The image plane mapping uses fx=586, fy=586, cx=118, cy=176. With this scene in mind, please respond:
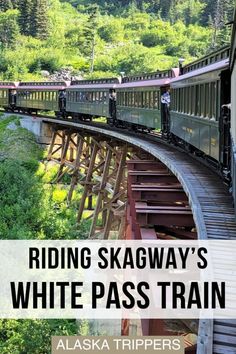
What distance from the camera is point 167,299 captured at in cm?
505

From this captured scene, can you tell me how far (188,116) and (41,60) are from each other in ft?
168

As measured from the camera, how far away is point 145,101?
1853 centimetres

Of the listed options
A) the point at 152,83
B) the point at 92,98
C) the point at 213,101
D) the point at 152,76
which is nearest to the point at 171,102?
the point at 152,83

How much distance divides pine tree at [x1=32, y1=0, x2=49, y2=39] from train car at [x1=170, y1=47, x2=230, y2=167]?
218 ft

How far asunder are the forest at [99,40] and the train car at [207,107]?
46147 millimetres

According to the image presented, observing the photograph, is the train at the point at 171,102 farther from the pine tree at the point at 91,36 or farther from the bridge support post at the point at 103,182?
the pine tree at the point at 91,36

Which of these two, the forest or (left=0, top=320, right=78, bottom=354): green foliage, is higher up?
the forest

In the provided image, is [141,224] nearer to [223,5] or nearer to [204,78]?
[204,78]

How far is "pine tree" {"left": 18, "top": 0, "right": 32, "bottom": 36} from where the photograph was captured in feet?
252

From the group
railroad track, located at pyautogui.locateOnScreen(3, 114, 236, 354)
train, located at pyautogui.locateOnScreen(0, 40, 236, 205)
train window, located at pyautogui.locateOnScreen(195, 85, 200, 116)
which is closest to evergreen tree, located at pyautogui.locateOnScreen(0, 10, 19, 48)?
train, located at pyautogui.locateOnScreen(0, 40, 236, 205)

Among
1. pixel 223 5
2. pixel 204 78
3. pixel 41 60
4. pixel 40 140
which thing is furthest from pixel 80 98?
pixel 223 5

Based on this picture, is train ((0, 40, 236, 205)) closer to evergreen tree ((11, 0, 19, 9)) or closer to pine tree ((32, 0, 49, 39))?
pine tree ((32, 0, 49, 39))

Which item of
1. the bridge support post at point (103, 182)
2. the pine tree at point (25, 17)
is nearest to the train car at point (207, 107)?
the bridge support post at point (103, 182)

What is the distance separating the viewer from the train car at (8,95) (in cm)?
3628
